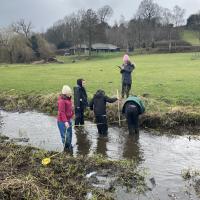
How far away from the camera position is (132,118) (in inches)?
662

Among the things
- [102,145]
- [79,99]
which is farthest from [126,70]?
[102,145]

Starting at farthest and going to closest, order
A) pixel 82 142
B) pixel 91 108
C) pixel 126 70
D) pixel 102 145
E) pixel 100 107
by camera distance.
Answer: pixel 126 70
pixel 91 108
pixel 100 107
pixel 82 142
pixel 102 145

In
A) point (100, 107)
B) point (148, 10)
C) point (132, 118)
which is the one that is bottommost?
point (132, 118)

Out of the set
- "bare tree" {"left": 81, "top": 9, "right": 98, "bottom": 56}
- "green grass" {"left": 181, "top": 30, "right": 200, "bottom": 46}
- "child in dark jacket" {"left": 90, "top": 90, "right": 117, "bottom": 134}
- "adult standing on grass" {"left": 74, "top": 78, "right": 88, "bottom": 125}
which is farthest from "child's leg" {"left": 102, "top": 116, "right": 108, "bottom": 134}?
"green grass" {"left": 181, "top": 30, "right": 200, "bottom": 46}

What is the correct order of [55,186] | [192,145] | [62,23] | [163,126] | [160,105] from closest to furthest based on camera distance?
[55,186]
[192,145]
[163,126]
[160,105]
[62,23]

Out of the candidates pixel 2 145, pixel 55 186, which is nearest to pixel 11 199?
pixel 55 186

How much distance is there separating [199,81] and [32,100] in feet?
41.4

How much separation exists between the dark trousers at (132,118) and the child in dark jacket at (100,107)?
940 mm

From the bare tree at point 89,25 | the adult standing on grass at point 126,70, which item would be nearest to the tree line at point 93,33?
the bare tree at point 89,25

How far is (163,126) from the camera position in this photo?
59.8 ft

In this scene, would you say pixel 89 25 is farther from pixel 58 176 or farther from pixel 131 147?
pixel 58 176

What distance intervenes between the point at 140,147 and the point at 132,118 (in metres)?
1.62

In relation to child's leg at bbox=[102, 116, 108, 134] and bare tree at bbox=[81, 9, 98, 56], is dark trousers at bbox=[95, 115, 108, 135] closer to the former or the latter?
child's leg at bbox=[102, 116, 108, 134]

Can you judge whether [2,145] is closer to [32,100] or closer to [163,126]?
[163,126]
